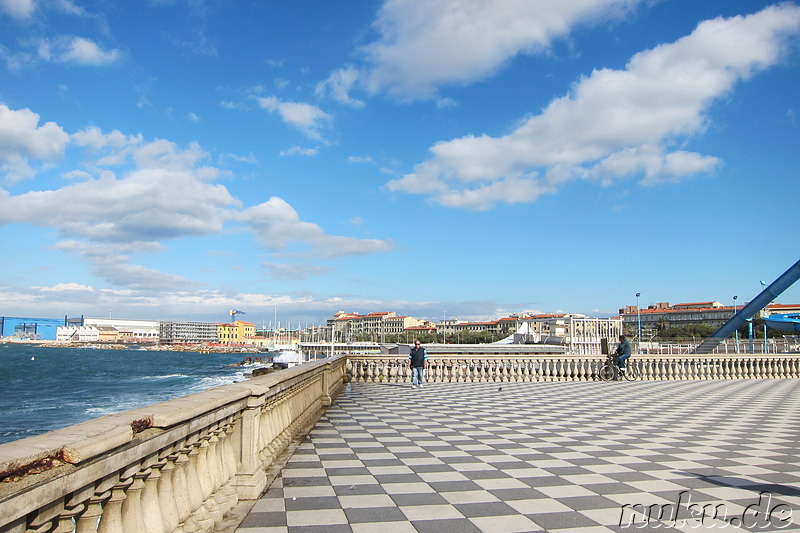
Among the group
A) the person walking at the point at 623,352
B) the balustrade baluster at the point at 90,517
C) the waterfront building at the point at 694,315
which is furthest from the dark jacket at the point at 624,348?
the waterfront building at the point at 694,315

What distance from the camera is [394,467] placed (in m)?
6.50

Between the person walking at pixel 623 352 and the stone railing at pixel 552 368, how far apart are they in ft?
2.54

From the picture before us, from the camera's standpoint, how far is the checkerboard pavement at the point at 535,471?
14.8 ft

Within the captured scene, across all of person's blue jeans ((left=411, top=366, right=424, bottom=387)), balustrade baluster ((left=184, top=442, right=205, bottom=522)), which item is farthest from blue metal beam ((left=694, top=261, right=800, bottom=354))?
balustrade baluster ((left=184, top=442, right=205, bottom=522))

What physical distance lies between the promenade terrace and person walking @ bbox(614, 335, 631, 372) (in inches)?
298

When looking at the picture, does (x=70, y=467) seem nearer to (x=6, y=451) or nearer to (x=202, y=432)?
(x=6, y=451)

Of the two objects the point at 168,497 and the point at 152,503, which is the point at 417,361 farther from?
the point at 152,503

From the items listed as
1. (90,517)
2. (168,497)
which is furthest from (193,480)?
(90,517)

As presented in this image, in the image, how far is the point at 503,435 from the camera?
28.9 ft

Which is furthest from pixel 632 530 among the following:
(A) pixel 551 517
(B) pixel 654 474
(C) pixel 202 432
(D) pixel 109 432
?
(D) pixel 109 432

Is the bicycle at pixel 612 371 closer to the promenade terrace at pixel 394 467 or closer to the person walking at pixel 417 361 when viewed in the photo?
the person walking at pixel 417 361

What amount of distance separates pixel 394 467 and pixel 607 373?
16.8 metres

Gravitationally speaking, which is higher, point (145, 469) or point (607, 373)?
point (145, 469)

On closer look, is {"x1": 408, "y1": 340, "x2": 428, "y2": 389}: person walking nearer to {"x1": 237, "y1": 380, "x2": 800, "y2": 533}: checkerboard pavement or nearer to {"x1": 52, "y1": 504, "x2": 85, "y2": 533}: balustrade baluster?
{"x1": 237, "y1": 380, "x2": 800, "y2": 533}: checkerboard pavement
